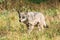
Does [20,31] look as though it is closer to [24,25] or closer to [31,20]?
[24,25]

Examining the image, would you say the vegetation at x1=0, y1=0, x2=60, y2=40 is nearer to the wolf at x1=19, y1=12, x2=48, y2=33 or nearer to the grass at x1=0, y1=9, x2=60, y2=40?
the grass at x1=0, y1=9, x2=60, y2=40

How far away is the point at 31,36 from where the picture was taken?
344 inches

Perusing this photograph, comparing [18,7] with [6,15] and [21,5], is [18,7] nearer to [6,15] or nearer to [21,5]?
[21,5]

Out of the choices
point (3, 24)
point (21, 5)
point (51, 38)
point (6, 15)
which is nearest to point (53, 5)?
point (21, 5)

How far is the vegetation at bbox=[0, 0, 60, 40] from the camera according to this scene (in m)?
8.83

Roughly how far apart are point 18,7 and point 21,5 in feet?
1.31

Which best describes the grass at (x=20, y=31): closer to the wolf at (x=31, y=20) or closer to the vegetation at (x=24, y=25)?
the vegetation at (x=24, y=25)

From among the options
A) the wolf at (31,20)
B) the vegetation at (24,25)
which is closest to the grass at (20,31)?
the vegetation at (24,25)

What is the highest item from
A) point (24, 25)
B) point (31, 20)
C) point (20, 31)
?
point (31, 20)

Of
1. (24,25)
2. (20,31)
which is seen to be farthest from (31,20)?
(20,31)

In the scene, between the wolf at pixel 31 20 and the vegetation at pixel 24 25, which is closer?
the vegetation at pixel 24 25

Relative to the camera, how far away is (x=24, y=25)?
32.5ft

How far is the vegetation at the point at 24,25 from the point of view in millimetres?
8831

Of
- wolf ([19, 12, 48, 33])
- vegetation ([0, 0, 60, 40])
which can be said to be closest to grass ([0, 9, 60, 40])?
vegetation ([0, 0, 60, 40])
